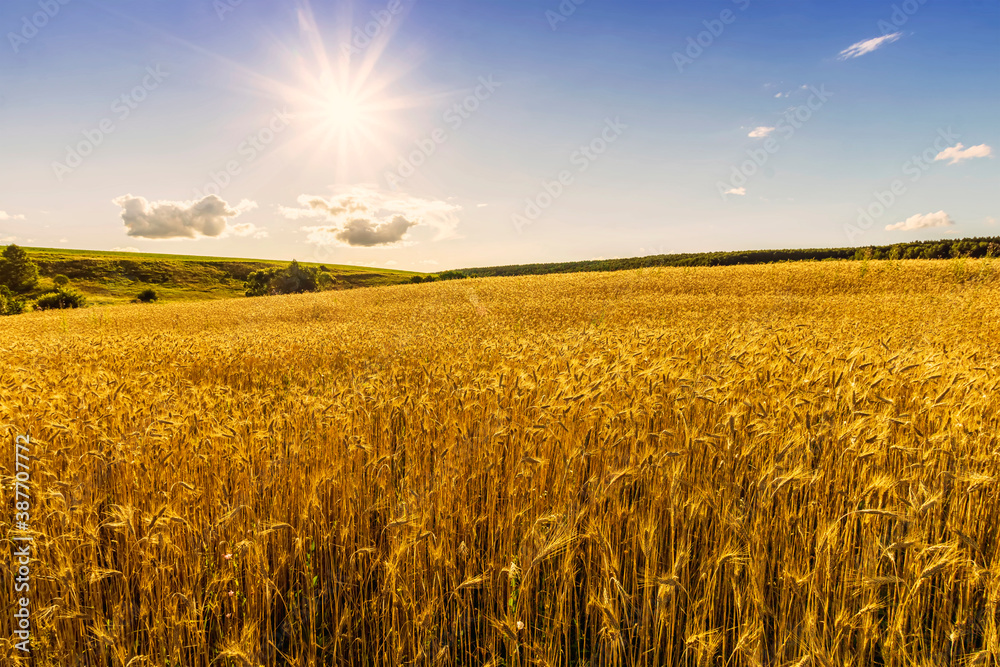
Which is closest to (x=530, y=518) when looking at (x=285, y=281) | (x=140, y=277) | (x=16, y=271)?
(x=285, y=281)

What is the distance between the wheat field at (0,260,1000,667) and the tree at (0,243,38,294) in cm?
6932

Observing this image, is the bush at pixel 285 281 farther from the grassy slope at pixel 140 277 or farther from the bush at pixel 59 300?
the bush at pixel 59 300

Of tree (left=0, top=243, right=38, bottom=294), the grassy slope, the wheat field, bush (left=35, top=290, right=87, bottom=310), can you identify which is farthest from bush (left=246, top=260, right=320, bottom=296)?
the wheat field

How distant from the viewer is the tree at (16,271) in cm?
5112

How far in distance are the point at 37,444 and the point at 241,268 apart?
309ft

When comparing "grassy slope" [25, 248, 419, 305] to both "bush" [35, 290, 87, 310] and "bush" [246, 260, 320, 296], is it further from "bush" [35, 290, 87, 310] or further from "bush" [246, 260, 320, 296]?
"bush" [35, 290, 87, 310]

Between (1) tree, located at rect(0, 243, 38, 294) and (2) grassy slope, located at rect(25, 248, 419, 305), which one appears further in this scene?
(2) grassy slope, located at rect(25, 248, 419, 305)

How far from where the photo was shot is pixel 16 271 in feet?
170

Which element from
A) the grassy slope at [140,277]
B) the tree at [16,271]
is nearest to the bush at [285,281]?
the grassy slope at [140,277]

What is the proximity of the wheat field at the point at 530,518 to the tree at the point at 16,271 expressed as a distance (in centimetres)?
6932

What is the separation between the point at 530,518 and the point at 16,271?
248 feet

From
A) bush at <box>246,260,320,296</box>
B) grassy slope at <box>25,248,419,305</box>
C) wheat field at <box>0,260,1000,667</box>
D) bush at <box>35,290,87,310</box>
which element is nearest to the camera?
wheat field at <box>0,260,1000,667</box>

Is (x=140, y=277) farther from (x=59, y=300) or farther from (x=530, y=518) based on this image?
(x=530, y=518)

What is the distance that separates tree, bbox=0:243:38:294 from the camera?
51.1 m
